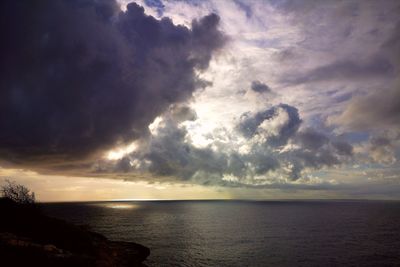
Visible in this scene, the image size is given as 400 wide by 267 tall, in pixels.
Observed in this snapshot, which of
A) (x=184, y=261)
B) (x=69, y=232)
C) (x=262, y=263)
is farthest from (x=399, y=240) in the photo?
(x=69, y=232)

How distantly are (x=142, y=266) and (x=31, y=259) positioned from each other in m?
25.0

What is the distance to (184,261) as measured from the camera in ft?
196

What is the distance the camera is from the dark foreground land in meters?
30.0

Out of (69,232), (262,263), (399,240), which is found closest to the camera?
(69,232)

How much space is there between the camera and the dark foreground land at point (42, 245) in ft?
98.6

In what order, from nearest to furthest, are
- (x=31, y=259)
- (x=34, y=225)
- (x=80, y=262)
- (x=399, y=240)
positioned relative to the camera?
1. (x=31, y=259)
2. (x=80, y=262)
3. (x=34, y=225)
4. (x=399, y=240)

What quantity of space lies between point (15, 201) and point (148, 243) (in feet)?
135

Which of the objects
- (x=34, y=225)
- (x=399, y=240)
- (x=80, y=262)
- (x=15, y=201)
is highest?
(x=15, y=201)

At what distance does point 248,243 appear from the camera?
271 feet

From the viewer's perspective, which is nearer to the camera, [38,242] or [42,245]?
[42,245]

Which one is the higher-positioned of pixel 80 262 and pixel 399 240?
pixel 80 262

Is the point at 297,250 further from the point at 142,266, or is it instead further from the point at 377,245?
the point at 142,266

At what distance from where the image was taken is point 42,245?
3475 centimetres

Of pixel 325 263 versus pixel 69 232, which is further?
pixel 325 263
